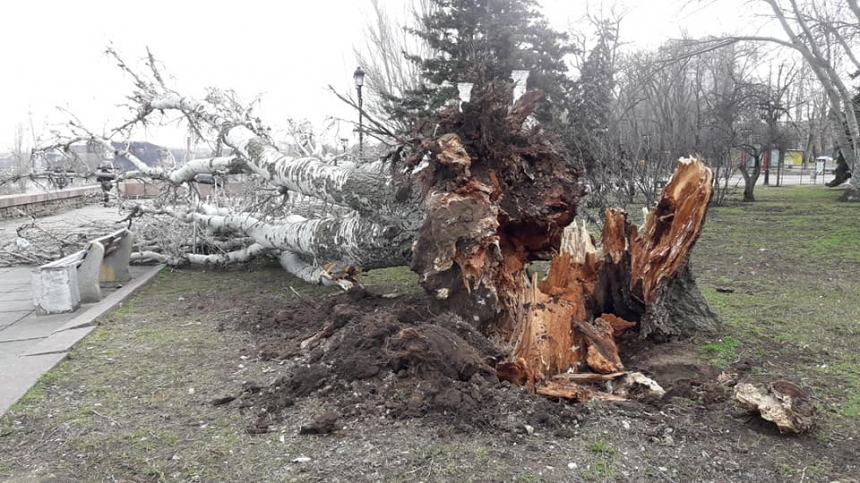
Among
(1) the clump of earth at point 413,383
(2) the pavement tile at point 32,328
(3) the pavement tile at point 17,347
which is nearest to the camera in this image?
(1) the clump of earth at point 413,383

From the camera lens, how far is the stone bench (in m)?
5.79

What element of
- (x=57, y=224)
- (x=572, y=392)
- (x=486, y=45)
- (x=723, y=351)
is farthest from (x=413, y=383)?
(x=486, y=45)

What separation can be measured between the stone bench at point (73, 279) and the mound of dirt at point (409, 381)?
2.98 m

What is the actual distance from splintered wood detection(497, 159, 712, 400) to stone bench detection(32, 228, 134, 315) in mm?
4551

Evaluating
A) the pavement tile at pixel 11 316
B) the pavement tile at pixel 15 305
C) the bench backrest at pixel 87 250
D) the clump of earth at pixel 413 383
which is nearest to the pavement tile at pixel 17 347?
the pavement tile at pixel 11 316

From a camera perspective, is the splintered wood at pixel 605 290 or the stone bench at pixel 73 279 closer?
the splintered wood at pixel 605 290

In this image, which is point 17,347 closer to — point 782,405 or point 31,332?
point 31,332

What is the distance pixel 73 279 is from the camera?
5914mm

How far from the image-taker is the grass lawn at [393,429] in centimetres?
251

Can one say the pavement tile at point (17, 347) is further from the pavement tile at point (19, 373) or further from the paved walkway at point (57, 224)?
the paved walkway at point (57, 224)

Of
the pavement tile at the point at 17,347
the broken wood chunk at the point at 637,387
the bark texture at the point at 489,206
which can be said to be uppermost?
the bark texture at the point at 489,206

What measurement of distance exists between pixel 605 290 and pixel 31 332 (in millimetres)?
4778

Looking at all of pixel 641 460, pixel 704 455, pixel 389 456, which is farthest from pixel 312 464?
pixel 704 455

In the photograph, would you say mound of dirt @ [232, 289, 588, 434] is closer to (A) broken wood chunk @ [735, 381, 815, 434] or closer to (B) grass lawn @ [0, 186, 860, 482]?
(B) grass lawn @ [0, 186, 860, 482]
